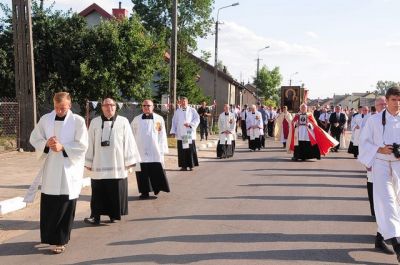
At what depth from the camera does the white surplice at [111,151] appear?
8578 mm

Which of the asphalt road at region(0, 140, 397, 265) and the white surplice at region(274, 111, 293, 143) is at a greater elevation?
the white surplice at region(274, 111, 293, 143)

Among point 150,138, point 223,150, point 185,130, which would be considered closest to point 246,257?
point 150,138

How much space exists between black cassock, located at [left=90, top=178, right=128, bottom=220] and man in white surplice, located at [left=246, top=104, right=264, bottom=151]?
1559 centimetres

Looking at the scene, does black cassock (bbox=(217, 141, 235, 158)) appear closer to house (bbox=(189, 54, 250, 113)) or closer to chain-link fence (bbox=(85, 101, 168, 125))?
chain-link fence (bbox=(85, 101, 168, 125))

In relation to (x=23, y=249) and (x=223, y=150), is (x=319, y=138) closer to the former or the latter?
(x=223, y=150)

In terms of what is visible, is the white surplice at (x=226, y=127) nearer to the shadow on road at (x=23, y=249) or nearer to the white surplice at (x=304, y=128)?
the white surplice at (x=304, y=128)

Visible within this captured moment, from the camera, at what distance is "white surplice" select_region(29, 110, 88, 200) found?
22.9 ft

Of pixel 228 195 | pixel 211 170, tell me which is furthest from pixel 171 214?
pixel 211 170

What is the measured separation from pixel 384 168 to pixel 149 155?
5.25 meters

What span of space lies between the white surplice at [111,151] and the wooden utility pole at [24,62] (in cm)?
946

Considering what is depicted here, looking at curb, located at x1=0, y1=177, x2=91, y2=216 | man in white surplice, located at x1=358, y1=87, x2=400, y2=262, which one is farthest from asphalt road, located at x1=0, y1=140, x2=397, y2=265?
curb, located at x1=0, y1=177, x2=91, y2=216

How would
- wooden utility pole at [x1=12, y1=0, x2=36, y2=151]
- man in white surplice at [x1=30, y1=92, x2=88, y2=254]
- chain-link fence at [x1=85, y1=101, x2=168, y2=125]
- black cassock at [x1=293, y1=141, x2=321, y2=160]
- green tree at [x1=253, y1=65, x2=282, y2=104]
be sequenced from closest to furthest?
man in white surplice at [x1=30, y1=92, x2=88, y2=254] < wooden utility pole at [x1=12, y1=0, x2=36, y2=151] < black cassock at [x1=293, y1=141, x2=321, y2=160] < chain-link fence at [x1=85, y1=101, x2=168, y2=125] < green tree at [x1=253, y1=65, x2=282, y2=104]

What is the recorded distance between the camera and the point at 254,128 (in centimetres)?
2394

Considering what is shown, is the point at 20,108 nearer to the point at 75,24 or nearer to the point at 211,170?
the point at 211,170
